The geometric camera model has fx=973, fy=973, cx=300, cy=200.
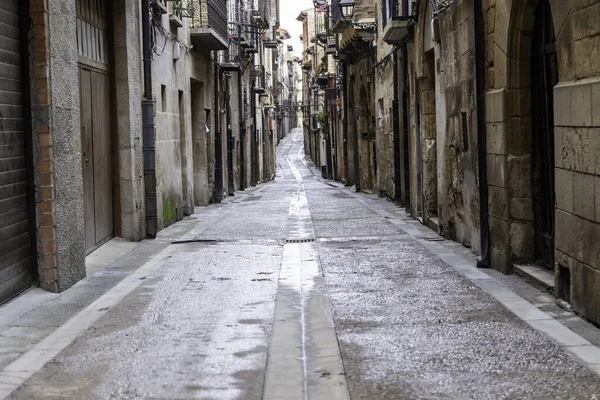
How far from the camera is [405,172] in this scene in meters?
19.6

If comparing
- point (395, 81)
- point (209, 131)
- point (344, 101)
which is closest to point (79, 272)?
point (395, 81)

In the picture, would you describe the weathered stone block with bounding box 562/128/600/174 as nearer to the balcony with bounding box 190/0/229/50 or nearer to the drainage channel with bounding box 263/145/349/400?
the drainage channel with bounding box 263/145/349/400

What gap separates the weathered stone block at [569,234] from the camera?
23.6 feet

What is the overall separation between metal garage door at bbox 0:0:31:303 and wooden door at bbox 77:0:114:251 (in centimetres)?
270

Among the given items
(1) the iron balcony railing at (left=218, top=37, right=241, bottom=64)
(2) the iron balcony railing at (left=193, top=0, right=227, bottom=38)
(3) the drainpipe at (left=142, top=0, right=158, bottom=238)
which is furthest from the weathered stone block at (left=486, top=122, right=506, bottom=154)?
(1) the iron balcony railing at (left=218, top=37, right=241, bottom=64)

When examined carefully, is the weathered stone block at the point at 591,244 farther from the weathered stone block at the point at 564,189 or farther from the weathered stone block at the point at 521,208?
the weathered stone block at the point at 521,208

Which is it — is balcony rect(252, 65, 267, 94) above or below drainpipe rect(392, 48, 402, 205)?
above

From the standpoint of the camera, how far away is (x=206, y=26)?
853 inches

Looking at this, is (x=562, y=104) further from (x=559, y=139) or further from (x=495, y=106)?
(x=495, y=106)

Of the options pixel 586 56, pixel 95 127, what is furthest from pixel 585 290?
pixel 95 127

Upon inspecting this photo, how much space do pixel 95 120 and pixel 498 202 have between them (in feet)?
17.5

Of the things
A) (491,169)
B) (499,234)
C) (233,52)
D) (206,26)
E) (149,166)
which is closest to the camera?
(499,234)

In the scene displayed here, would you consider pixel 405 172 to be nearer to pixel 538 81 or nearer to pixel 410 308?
pixel 538 81

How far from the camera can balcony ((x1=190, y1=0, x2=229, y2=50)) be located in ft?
70.7
